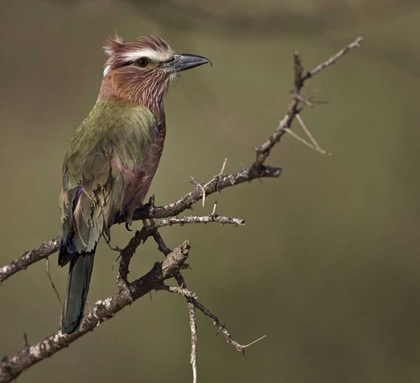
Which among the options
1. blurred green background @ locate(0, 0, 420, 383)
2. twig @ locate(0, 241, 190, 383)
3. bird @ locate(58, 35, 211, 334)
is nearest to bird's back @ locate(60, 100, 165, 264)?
bird @ locate(58, 35, 211, 334)

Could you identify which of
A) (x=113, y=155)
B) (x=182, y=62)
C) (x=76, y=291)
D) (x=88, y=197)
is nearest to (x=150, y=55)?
(x=182, y=62)

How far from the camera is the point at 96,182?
407 centimetres

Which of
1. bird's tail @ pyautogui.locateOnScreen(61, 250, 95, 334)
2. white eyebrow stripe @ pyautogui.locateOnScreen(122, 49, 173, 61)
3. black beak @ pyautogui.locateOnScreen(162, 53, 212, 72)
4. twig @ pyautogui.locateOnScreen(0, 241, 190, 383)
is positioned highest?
white eyebrow stripe @ pyautogui.locateOnScreen(122, 49, 173, 61)

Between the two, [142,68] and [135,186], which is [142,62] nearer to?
[142,68]

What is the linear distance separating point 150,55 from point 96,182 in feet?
4.56

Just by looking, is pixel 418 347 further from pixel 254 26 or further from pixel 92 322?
pixel 92 322

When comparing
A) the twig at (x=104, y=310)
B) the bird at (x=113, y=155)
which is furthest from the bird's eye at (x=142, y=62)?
the twig at (x=104, y=310)

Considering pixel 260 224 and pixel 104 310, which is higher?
pixel 260 224

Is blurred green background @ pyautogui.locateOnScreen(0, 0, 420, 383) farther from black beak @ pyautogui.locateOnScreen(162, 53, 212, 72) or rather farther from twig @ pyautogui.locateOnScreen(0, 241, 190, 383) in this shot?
twig @ pyautogui.locateOnScreen(0, 241, 190, 383)

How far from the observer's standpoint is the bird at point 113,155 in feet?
12.6

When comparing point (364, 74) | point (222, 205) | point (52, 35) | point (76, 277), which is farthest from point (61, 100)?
point (76, 277)

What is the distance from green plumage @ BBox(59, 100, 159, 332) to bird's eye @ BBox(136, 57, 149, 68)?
25.9 inches

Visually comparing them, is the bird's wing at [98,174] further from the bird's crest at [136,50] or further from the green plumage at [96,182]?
the bird's crest at [136,50]

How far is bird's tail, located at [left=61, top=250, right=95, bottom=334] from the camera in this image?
360 cm
